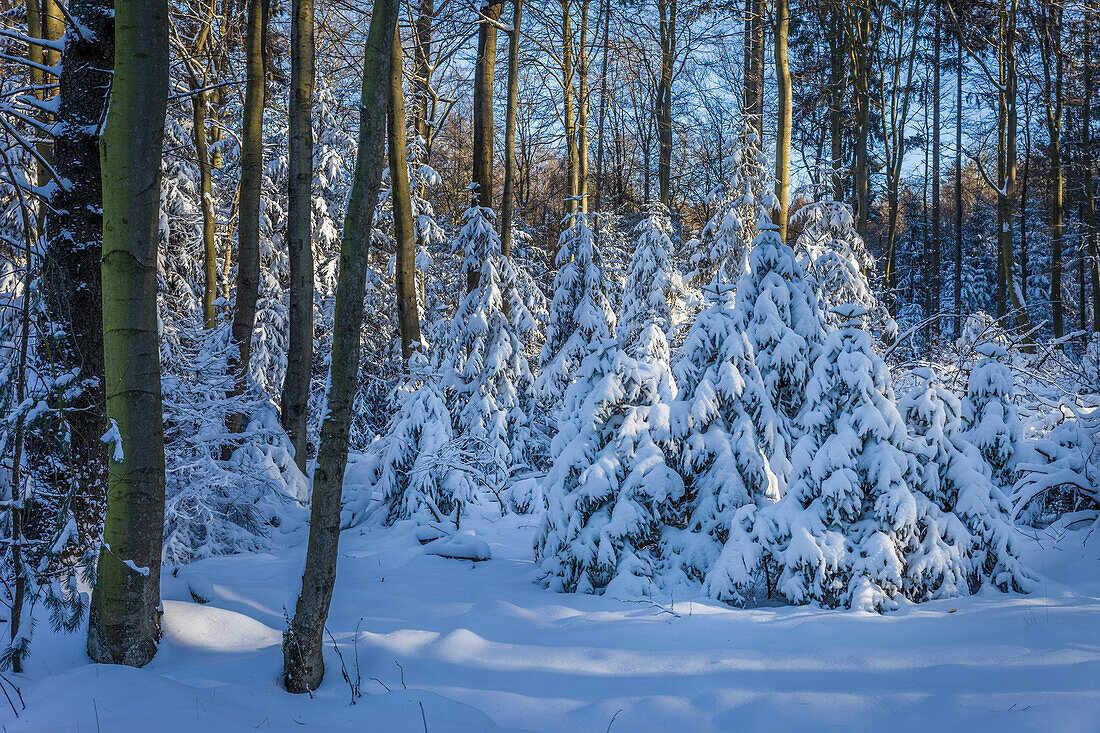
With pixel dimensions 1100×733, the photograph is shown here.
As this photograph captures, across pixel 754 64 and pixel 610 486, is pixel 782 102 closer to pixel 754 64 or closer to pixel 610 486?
pixel 754 64

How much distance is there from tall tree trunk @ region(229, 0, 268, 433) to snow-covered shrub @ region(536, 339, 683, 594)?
4.57 m

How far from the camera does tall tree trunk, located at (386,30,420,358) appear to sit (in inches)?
360

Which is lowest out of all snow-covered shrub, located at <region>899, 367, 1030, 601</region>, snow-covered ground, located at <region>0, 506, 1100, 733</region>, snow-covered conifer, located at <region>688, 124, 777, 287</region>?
snow-covered ground, located at <region>0, 506, 1100, 733</region>

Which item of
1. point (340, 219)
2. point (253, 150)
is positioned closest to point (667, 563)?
point (253, 150)

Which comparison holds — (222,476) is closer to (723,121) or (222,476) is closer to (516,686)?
(516,686)

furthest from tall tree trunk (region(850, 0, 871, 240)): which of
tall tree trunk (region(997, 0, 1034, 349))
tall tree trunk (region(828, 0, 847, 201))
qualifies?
tall tree trunk (region(997, 0, 1034, 349))

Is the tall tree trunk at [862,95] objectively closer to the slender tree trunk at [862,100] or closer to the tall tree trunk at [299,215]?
the slender tree trunk at [862,100]

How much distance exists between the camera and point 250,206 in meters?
8.22

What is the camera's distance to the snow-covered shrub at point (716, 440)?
517 cm

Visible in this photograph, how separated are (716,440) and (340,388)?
3195 mm

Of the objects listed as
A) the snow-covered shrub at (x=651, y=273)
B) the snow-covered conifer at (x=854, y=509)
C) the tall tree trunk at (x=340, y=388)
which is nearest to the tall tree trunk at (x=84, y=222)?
the tall tree trunk at (x=340, y=388)

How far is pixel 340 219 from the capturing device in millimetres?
16891

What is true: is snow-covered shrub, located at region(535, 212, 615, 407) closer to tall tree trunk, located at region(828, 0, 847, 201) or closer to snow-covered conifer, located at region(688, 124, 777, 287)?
snow-covered conifer, located at region(688, 124, 777, 287)

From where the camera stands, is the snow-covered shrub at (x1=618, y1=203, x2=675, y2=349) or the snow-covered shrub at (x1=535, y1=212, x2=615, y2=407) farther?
the snow-covered shrub at (x1=618, y1=203, x2=675, y2=349)
